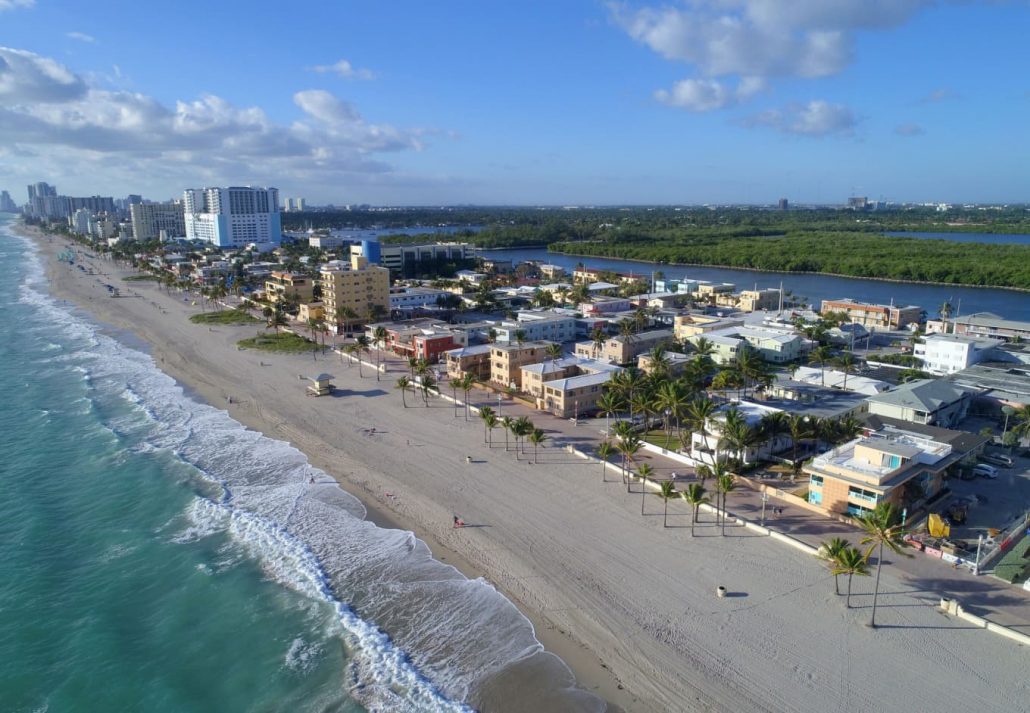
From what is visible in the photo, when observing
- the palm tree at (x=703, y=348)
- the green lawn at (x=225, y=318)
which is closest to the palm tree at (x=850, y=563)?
the palm tree at (x=703, y=348)

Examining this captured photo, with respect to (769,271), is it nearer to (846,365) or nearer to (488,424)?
(846,365)

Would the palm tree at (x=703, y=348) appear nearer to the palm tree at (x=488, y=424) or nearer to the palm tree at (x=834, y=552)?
the palm tree at (x=488, y=424)

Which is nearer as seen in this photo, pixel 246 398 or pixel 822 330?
pixel 246 398

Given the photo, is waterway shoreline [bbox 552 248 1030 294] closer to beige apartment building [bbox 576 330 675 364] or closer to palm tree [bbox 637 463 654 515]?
beige apartment building [bbox 576 330 675 364]

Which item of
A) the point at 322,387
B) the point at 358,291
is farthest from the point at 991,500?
the point at 358,291

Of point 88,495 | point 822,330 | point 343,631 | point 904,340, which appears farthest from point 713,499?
point 904,340

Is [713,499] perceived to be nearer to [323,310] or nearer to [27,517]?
[27,517]

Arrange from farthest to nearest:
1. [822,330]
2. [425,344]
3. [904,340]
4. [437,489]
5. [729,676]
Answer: [904,340] < [822,330] < [425,344] < [437,489] < [729,676]
